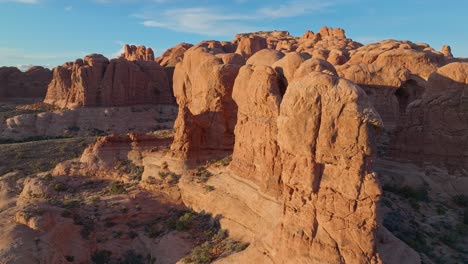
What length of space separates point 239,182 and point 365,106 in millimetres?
10140

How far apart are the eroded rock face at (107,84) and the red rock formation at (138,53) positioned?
34.1 metres

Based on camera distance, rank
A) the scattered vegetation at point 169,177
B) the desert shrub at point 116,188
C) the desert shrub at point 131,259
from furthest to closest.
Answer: the desert shrub at point 116,188
the scattered vegetation at point 169,177
the desert shrub at point 131,259

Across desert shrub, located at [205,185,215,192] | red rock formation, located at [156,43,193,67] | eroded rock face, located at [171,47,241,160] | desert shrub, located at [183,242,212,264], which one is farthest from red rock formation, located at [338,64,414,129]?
red rock formation, located at [156,43,193,67]

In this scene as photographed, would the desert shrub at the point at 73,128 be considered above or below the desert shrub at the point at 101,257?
above

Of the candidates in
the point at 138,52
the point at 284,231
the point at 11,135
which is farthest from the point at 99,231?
the point at 138,52

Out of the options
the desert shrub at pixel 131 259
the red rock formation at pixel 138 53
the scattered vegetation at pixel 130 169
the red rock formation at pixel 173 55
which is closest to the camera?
the desert shrub at pixel 131 259

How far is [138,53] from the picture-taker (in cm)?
10788

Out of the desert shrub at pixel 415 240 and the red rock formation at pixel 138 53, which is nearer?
the desert shrub at pixel 415 240

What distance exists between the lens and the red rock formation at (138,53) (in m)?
103

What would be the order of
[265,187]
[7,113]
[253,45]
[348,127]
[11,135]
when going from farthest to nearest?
[253,45]
[7,113]
[11,135]
[265,187]
[348,127]

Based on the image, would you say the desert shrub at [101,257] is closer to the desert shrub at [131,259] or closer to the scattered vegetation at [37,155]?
the desert shrub at [131,259]

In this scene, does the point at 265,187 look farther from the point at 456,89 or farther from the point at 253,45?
the point at 253,45

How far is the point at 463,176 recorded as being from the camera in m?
24.9

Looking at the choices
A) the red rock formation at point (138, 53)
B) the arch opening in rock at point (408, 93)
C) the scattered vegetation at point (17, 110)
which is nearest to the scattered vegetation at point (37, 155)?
the scattered vegetation at point (17, 110)
